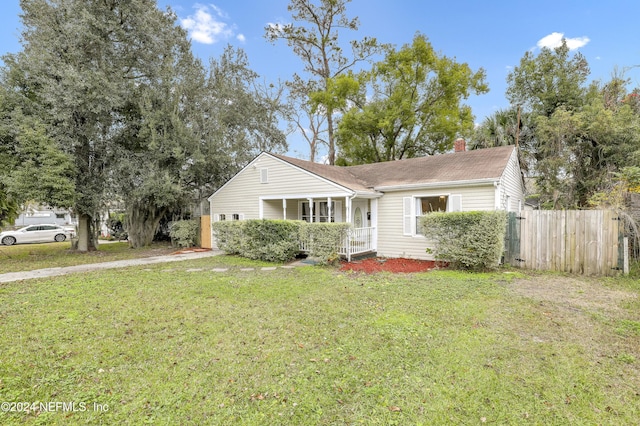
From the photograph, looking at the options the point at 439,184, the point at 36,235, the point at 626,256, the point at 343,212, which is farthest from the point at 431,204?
the point at 36,235

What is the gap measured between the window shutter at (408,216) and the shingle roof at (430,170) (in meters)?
0.73

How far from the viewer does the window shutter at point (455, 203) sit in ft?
34.3

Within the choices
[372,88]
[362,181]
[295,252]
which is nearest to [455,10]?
[372,88]

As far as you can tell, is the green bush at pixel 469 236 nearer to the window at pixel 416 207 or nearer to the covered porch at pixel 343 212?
the window at pixel 416 207

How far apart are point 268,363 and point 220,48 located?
64.8ft

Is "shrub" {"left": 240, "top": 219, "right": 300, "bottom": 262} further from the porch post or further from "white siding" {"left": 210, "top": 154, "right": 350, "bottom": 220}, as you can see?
the porch post

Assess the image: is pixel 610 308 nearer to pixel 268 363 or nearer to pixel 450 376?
pixel 450 376

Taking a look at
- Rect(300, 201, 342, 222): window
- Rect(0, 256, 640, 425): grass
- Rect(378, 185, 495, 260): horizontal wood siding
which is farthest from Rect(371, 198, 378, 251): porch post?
Rect(0, 256, 640, 425): grass

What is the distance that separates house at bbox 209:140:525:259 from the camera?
1050 cm

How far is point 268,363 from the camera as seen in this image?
3.62 metres

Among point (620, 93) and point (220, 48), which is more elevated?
point (220, 48)

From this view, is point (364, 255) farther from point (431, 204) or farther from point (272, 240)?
point (272, 240)

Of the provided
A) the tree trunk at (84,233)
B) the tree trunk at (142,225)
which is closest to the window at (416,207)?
the tree trunk at (142,225)

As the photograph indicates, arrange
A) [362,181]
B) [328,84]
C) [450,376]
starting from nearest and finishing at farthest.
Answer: [450,376] < [362,181] < [328,84]
